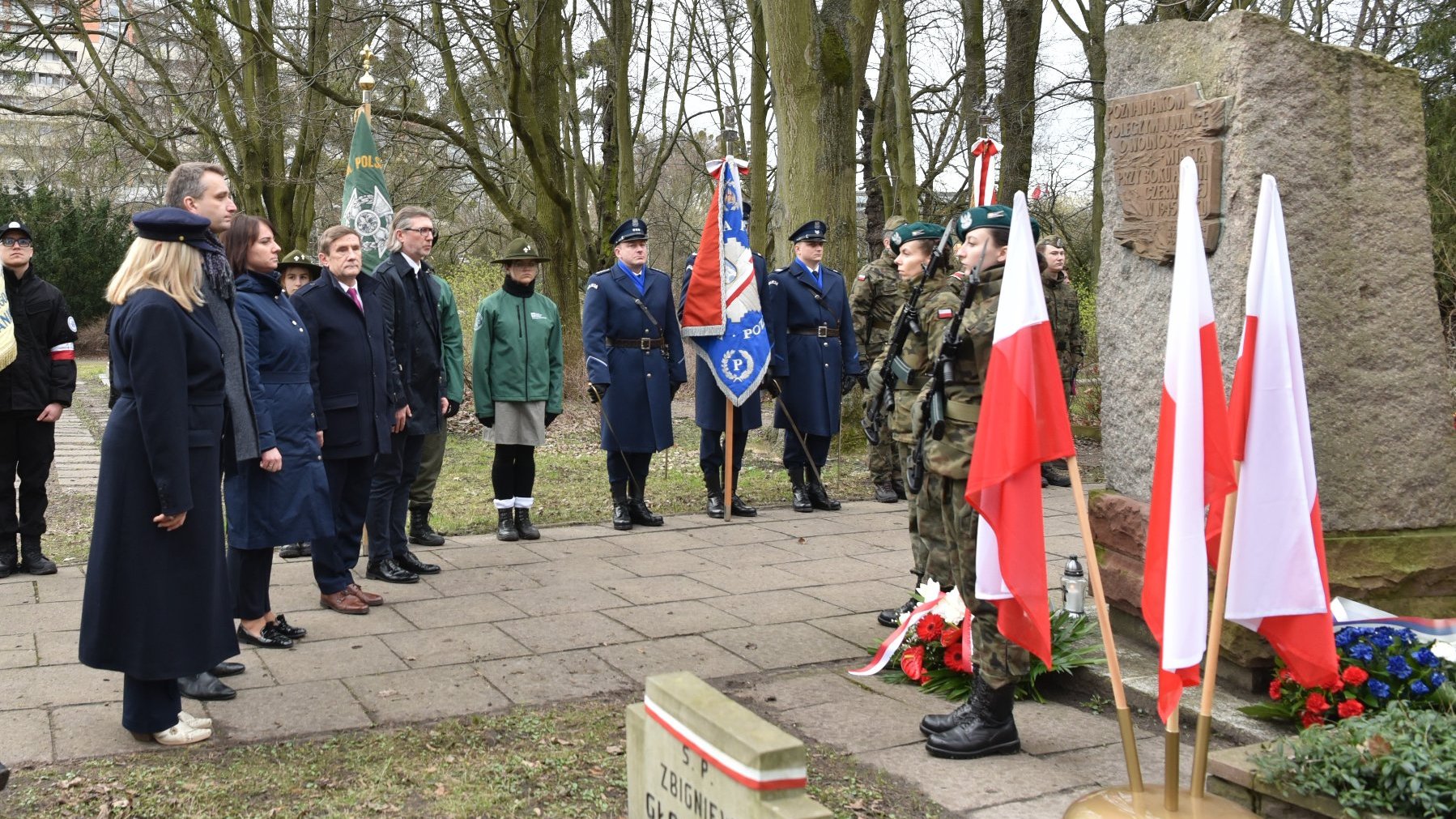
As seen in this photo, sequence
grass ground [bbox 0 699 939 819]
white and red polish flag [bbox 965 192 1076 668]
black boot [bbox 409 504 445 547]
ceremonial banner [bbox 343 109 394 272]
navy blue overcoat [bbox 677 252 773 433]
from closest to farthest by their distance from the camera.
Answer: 1. white and red polish flag [bbox 965 192 1076 668]
2. grass ground [bbox 0 699 939 819]
3. black boot [bbox 409 504 445 547]
4. ceremonial banner [bbox 343 109 394 272]
5. navy blue overcoat [bbox 677 252 773 433]

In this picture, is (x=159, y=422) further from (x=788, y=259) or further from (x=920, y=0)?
(x=920, y=0)

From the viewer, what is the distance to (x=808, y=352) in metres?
9.23

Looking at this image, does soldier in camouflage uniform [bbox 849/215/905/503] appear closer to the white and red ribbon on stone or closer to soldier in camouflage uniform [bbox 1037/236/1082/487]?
soldier in camouflage uniform [bbox 1037/236/1082/487]

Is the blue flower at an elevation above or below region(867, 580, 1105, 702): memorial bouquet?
above

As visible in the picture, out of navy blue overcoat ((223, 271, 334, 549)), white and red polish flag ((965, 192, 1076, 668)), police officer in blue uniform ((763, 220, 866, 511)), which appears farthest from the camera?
police officer in blue uniform ((763, 220, 866, 511))

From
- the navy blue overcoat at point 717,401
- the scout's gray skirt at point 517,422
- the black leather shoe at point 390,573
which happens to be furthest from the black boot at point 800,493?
the black leather shoe at point 390,573

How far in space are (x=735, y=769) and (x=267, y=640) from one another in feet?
13.0

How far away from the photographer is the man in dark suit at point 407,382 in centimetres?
688

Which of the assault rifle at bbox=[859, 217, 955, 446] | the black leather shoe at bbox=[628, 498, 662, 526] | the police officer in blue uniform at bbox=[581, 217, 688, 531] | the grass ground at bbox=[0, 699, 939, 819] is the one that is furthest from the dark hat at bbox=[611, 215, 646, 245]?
the grass ground at bbox=[0, 699, 939, 819]

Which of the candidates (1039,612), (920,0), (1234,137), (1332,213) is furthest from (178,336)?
(920,0)

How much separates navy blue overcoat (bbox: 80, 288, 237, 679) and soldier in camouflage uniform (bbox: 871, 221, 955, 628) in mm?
2535

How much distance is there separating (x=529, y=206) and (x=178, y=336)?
2263 cm

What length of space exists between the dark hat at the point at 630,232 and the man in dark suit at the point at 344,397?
2432mm

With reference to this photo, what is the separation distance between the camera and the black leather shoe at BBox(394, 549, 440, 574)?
707cm
